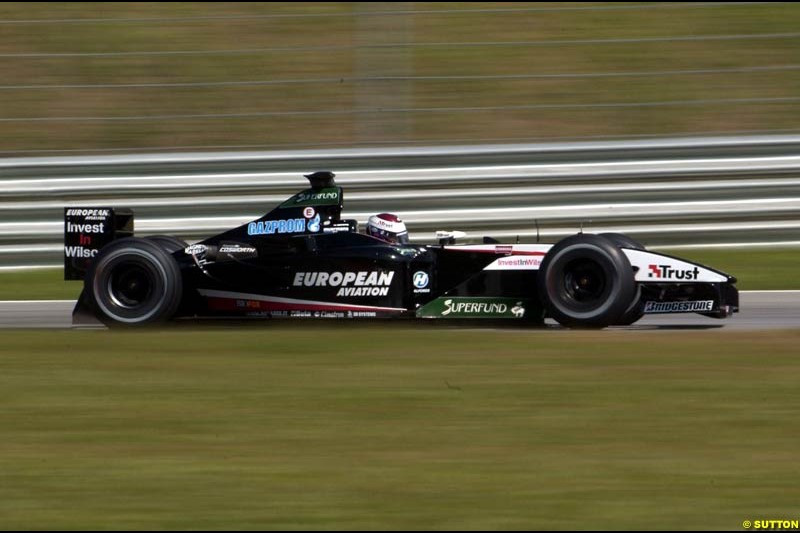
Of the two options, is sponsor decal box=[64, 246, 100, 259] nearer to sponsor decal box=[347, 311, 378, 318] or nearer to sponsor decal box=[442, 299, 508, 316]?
sponsor decal box=[347, 311, 378, 318]

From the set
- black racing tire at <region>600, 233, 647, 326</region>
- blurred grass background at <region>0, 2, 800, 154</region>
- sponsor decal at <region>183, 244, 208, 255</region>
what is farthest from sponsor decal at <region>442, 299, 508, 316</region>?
blurred grass background at <region>0, 2, 800, 154</region>

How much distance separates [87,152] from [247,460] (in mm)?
7898

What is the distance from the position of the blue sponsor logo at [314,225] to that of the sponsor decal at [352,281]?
A: 1.06 feet

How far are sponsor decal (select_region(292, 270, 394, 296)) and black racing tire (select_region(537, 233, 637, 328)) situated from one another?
1.09 metres

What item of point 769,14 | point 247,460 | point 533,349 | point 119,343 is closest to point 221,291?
point 119,343

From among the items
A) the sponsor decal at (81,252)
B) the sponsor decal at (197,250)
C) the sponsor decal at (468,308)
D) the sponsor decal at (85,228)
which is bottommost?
the sponsor decal at (468,308)

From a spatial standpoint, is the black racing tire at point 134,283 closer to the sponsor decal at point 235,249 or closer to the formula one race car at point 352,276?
the formula one race car at point 352,276

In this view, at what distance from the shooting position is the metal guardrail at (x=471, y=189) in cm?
1174

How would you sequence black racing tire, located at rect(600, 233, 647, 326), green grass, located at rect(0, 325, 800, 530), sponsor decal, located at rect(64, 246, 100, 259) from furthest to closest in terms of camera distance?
sponsor decal, located at rect(64, 246, 100, 259) → black racing tire, located at rect(600, 233, 647, 326) → green grass, located at rect(0, 325, 800, 530)

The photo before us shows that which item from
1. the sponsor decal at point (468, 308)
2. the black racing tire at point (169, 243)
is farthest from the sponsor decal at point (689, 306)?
the black racing tire at point (169, 243)

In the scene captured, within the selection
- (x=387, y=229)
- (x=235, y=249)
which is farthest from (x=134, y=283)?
(x=387, y=229)

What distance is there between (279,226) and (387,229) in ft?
2.55

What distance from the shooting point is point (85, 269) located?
30.5 feet

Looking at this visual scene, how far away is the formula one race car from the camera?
27.5 ft
